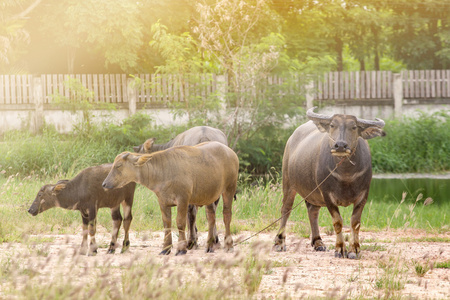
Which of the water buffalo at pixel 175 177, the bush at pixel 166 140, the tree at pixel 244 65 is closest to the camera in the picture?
the water buffalo at pixel 175 177

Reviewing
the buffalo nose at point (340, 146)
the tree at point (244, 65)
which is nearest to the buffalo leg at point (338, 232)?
Result: the buffalo nose at point (340, 146)

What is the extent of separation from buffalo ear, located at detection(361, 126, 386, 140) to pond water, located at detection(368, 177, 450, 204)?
25.6ft

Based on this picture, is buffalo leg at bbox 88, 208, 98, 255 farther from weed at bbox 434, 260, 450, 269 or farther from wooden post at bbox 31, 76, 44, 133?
wooden post at bbox 31, 76, 44, 133

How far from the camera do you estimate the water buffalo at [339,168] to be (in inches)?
283

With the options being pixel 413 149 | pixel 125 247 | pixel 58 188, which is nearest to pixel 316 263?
pixel 125 247

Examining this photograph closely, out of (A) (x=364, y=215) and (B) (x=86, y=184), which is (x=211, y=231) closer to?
(B) (x=86, y=184)

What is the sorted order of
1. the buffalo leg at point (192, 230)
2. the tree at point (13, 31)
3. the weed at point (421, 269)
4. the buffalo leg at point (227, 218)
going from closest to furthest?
the weed at point (421, 269)
the buffalo leg at point (227, 218)
the buffalo leg at point (192, 230)
the tree at point (13, 31)

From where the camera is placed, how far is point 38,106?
22.6 m

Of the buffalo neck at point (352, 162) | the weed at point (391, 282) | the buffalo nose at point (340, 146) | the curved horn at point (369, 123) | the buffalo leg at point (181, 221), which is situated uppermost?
the curved horn at point (369, 123)

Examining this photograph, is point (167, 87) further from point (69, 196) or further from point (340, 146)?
point (340, 146)

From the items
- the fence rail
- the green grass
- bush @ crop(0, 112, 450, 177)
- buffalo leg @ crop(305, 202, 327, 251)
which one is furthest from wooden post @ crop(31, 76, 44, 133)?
buffalo leg @ crop(305, 202, 327, 251)

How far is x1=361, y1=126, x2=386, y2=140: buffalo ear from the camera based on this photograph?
23.9 feet

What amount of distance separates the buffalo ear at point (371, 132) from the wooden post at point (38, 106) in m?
16.7

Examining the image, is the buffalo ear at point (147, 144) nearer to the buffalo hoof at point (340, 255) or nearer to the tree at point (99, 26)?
the buffalo hoof at point (340, 255)
